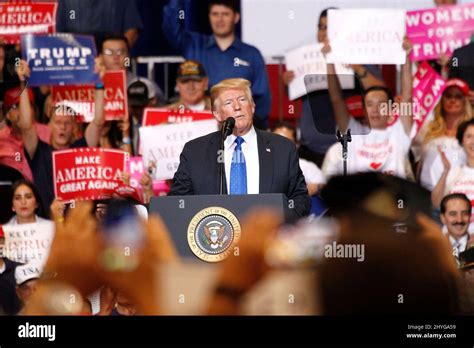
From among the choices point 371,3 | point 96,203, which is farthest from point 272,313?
point 371,3

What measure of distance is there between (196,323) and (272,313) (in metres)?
0.43

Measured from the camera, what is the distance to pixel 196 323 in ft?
22.4

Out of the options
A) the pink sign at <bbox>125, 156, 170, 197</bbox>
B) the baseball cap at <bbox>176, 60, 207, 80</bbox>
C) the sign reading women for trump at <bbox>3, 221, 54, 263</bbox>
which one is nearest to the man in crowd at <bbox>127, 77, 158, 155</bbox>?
the pink sign at <bbox>125, 156, 170, 197</bbox>

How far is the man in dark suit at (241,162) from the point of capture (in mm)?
6812

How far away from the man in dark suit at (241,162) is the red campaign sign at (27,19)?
1.44 meters

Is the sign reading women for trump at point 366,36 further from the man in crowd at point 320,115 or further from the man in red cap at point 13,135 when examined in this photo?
the man in red cap at point 13,135

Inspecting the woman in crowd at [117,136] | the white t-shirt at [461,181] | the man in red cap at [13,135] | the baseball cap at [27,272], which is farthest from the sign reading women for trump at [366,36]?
the baseball cap at [27,272]

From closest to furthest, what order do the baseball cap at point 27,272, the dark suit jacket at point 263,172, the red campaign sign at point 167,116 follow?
the dark suit jacket at point 263,172, the baseball cap at point 27,272, the red campaign sign at point 167,116

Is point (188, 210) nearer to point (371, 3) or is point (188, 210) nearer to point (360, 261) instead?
point (360, 261)

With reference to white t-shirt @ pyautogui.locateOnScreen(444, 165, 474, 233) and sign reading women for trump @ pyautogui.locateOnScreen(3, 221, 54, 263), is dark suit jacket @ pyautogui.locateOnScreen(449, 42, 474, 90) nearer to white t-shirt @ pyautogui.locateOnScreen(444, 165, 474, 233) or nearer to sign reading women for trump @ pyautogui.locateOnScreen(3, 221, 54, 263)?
white t-shirt @ pyautogui.locateOnScreen(444, 165, 474, 233)

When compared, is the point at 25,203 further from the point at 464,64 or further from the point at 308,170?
the point at 464,64

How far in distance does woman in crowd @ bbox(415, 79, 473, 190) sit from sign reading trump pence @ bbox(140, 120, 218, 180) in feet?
4.44

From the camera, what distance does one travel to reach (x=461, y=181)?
7.49 metres

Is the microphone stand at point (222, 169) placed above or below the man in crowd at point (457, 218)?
above
